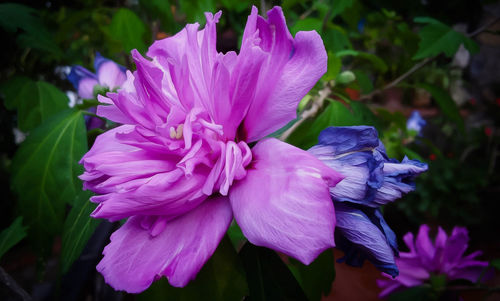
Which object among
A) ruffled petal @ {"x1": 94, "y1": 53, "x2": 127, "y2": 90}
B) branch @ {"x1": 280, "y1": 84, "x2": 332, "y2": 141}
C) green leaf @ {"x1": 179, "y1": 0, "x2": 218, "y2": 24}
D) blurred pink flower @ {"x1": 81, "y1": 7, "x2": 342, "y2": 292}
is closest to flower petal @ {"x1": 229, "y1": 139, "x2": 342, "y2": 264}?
blurred pink flower @ {"x1": 81, "y1": 7, "x2": 342, "y2": 292}

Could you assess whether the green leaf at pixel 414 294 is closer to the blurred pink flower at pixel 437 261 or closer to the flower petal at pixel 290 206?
the blurred pink flower at pixel 437 261

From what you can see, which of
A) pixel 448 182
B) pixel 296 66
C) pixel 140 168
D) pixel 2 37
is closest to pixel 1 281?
pixel 140 168

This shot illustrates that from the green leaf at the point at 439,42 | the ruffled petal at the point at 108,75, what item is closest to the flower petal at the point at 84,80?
Answer: the ruffled petal at the point at 108,75

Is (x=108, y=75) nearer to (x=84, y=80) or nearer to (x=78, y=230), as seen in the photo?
(x=84, y=80)

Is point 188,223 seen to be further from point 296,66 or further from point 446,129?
point 446,129

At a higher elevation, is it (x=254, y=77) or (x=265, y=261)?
(x=254, y=77)

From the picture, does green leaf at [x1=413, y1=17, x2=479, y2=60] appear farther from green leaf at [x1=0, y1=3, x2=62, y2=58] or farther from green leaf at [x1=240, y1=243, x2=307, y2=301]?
green leaf at [x1=0, y1=3, x2=62, y2=58]
